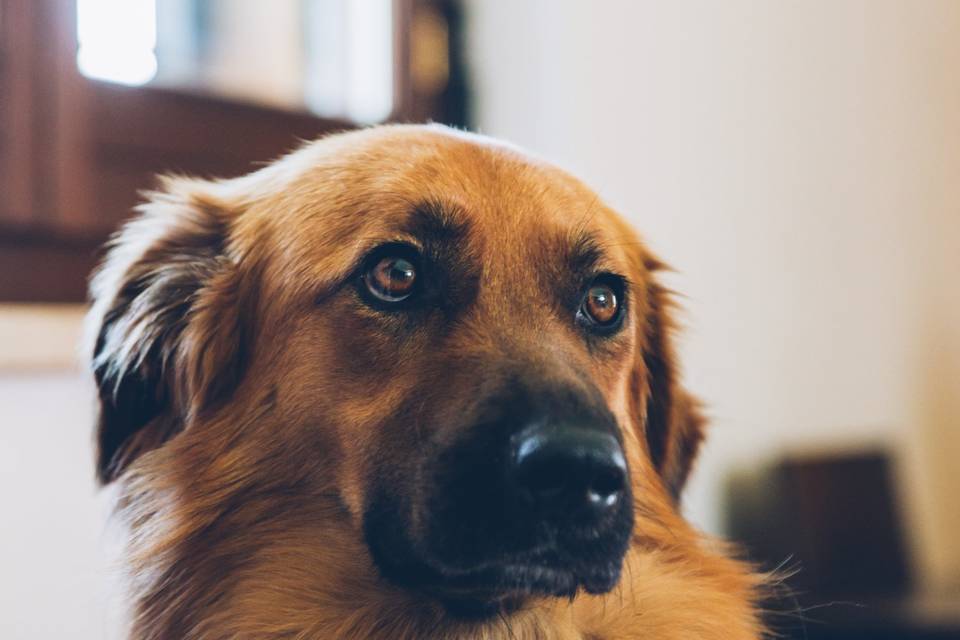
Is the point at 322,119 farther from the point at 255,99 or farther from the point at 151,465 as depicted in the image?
the point at 151,465

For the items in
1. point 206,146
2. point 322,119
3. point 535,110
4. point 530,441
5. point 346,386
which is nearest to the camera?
point 530,441

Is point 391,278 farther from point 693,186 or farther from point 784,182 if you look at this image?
point 784,182

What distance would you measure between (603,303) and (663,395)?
26cm

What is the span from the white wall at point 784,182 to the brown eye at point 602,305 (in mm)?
756

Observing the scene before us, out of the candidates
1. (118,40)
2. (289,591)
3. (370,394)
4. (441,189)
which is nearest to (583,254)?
(441,189)

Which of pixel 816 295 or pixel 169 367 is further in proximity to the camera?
pixel 816 295

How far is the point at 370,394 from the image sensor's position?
3.49 feet

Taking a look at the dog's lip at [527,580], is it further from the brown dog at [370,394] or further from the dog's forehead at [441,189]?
the dog's forehead at [441,189]

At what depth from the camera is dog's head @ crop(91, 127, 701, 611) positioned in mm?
896

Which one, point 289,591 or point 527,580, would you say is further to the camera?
point 289,591

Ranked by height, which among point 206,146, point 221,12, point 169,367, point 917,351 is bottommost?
point 917,351

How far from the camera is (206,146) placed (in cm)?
204

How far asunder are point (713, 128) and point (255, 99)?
1316mm

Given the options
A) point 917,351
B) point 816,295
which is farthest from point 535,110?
point 917,351
